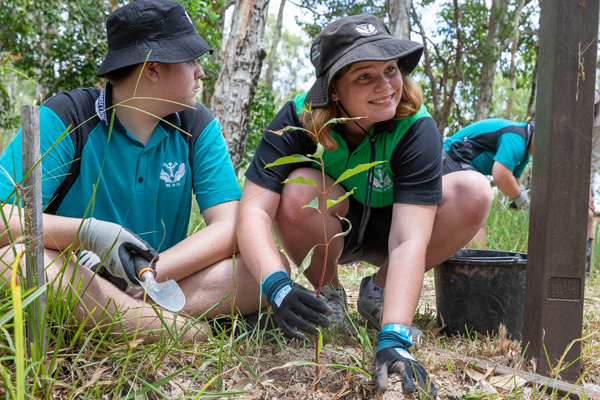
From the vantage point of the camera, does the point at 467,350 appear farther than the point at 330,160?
No

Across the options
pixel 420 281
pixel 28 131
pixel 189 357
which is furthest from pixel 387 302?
pixel 28 131

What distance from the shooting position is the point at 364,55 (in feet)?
5.41

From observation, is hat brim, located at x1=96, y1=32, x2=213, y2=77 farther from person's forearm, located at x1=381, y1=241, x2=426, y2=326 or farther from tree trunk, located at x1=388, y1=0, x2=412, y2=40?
tree trunk, located at x1=388, y1=0, x2=412, y2=40

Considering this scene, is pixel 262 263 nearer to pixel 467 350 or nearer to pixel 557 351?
pixel 467 350

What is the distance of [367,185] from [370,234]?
1.20ft

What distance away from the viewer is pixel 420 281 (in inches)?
63.2

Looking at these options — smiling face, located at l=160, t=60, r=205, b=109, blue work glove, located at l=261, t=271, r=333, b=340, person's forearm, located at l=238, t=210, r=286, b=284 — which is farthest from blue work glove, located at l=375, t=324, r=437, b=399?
smiling face, located at l=160, t=60, r=205, b=109

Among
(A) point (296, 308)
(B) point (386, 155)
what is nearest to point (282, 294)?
(A) point (296, 308)

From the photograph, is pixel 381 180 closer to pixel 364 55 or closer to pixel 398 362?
pixel 364 55

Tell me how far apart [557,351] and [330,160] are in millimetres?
1070

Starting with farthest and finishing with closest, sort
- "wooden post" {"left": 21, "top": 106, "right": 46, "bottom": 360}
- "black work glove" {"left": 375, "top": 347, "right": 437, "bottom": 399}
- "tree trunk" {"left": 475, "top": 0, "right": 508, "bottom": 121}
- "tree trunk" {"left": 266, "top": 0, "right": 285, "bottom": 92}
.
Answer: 1. "tree trunk" {"left": 266, "top": 0, "right": 285, "bottom": 92}
2. "tree trunk" {"left": 475, "top": 0, "right": 508, "bottom": 121}
3. "black work glove" {"left": 375, "top": 347, "right": 437, "bottom": 399}
4. "wooden post" {"left": 21, "top": 106, "right": 46, "bottom": 360}

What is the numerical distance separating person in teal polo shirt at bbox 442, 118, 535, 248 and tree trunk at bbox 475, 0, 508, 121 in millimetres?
6266

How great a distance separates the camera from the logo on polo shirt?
198cm

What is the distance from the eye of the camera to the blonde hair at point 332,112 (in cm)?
184
